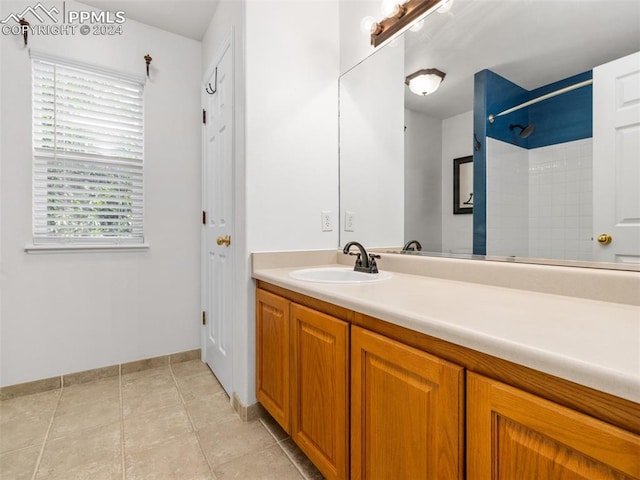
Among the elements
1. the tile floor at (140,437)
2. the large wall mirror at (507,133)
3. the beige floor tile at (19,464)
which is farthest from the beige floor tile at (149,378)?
the large wall mirror at (507,133)

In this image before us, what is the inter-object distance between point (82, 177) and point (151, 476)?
1.78m

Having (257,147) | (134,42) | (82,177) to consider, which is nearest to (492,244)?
(257,147)

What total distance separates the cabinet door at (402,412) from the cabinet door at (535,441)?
44 millimetres

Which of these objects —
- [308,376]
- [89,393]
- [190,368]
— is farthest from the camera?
[190,368]

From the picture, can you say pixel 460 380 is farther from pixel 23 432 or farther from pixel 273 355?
pixel 23 432

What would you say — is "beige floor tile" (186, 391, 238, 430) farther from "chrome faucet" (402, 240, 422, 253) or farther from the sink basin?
"chrome faucet" (402, 240, 422, 253)

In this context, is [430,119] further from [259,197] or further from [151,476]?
[151,476]

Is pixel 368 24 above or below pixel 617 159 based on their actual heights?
above

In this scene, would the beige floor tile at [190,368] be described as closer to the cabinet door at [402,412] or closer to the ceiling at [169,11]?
the cabinet door at [402,412]

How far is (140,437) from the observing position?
5.10 ft

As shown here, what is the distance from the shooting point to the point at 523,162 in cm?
111

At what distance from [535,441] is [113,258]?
7.94ft

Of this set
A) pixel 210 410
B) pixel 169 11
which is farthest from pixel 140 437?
pixel 169 11

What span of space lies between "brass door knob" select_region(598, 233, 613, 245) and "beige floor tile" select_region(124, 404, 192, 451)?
1.88 meters
